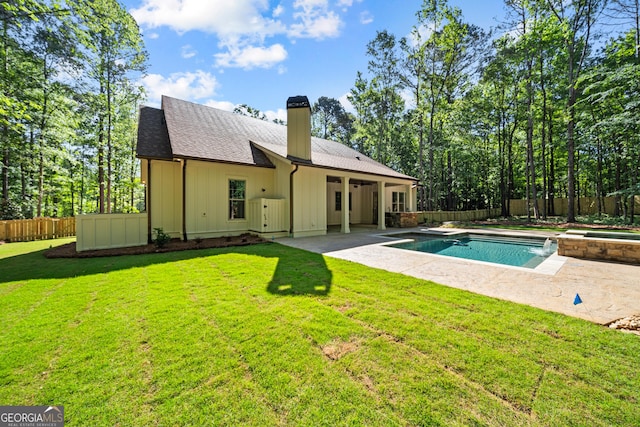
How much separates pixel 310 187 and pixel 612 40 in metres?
22.0

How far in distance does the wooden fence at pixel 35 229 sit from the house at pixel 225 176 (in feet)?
16.3

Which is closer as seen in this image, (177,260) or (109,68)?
(177,260)

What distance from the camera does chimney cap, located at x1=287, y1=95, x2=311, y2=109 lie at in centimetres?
1113

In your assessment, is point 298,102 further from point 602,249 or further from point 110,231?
point 602,249

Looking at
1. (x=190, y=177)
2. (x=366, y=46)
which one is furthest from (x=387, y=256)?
(x=366, y=46)

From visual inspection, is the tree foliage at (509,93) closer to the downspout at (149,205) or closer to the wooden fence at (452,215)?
the wooden fence at (452,215)

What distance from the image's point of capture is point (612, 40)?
15.8m

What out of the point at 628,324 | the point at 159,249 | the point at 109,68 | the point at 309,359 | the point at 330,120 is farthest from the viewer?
the point at 330,120

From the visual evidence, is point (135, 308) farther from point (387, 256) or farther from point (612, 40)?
point (612, 40)

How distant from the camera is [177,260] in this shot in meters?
6.23

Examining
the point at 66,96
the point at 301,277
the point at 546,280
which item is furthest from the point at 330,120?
the point at 546,280

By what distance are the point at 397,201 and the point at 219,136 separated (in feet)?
37.4

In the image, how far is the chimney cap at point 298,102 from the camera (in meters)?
11.1

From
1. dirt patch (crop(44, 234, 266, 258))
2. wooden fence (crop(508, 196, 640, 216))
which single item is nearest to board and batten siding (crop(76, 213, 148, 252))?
dirt patch (crop(44, 234, 266, 258))
